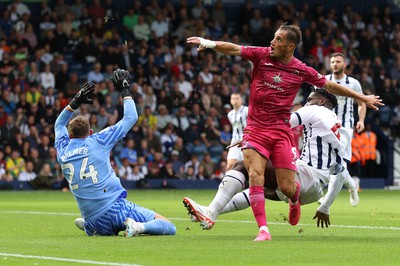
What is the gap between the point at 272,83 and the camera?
11.8 meters

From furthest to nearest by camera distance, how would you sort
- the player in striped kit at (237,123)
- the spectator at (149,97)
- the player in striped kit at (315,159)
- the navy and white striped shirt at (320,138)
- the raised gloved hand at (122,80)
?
1. the spectator at (149,97)
2. the player in striped kit at (237,123)
3. the navy and white striped shirt at (320,138)
4. the player in striped kit at (315,159)
5. the raised gloved hand at (122,80)

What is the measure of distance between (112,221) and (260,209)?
5.57ft

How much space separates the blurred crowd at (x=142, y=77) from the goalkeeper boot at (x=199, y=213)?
625 inches

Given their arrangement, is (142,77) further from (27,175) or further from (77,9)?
(27,175)

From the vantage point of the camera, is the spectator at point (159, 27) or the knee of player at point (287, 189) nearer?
the knee of player at point (287, 189)

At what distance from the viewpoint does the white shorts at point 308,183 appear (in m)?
12.8

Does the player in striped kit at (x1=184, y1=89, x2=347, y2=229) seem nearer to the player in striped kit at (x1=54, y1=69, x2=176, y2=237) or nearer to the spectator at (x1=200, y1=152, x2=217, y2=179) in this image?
the player in striped kit at (x1=54, y1=69, x2=176, y2=237)

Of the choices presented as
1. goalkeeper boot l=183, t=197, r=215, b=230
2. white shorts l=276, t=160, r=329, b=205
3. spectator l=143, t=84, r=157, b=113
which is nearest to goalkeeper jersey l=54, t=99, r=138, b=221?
goalkeeper boot l=183, t=197, r=215, b=230

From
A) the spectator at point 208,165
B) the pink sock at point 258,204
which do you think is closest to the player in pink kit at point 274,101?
the pink sock at point 258,204

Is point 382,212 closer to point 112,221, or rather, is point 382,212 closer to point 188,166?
point 112,221

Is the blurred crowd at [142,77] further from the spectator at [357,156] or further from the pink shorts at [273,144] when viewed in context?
the pink shorts at [273,144]

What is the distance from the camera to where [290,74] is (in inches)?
465

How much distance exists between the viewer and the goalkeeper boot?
1182 centimetres

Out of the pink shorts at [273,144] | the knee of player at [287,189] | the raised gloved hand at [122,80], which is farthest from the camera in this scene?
the raised gloved hand at [122,80]
